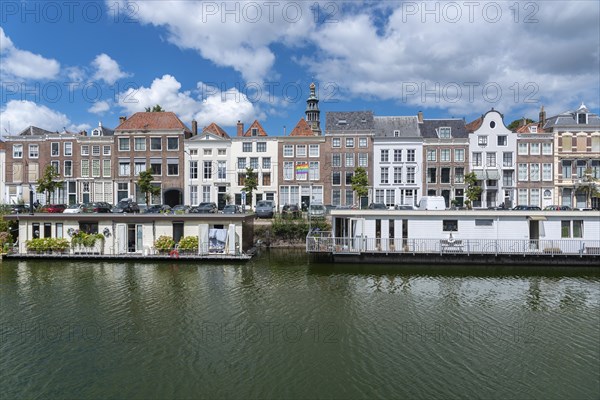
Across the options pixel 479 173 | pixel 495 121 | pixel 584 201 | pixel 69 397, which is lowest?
pixel 69 397

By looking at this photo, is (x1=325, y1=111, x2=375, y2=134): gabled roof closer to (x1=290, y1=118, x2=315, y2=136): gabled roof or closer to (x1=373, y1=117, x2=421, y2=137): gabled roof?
(x1=373, y1=117, x2=421, y2=137): gabled roof

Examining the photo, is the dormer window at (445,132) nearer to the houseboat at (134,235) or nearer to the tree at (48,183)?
the houseboat at (134,235)

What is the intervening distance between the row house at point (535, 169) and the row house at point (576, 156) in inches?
30.6

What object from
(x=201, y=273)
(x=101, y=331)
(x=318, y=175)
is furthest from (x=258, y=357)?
(x=318, y=175)

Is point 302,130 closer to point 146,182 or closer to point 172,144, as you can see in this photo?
point 172,144

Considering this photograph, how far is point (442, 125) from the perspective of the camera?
54906 mm

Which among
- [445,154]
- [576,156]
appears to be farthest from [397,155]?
[576,156]

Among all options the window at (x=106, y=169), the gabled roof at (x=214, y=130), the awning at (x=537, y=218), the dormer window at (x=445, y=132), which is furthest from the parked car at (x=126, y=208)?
the dormer window at (x=445, y=132)

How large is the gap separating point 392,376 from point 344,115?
4697cm

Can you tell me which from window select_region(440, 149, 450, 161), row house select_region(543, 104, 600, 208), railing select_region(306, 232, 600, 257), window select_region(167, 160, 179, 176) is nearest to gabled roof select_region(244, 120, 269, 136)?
window select_region(167, 160, 179, 176)

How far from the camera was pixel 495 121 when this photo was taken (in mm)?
51875

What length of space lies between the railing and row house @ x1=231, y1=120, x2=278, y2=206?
25.9m

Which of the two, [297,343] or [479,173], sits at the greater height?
[479,173]

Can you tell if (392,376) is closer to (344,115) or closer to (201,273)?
(201,273)
